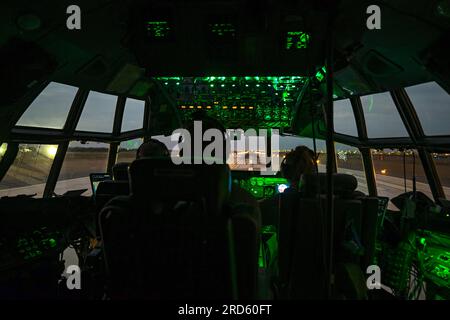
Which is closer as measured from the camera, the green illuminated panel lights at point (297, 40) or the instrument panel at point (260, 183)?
the green illuminated panel lights at point (297, 40)

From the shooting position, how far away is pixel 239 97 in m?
3.17

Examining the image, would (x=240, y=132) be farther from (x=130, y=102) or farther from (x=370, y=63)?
Answer: (x=130, y=102)

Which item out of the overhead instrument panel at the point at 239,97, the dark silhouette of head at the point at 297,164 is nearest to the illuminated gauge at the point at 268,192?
the dark silhouette of head at the point at 297,164

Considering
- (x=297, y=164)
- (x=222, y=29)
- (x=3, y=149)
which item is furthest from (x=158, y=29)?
(x=3, y=149)

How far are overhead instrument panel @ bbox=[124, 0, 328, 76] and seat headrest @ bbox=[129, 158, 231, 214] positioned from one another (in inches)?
56.8

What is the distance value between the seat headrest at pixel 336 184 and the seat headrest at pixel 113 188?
137 cm

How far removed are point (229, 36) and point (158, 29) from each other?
23.2 inches

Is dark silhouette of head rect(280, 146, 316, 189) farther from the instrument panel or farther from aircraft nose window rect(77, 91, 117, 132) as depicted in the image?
aircraft nose window rect(77, 91, 117, 132)

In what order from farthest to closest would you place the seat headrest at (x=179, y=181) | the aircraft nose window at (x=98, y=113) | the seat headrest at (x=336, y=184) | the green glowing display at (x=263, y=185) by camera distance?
1. the aircraft nose window at (x=98, y=113)
2. the green glowing display at (x=263, y=185)
3. the seat headrest at (x=336, y=184)
4. the seat headrest at (x=179, y=181)

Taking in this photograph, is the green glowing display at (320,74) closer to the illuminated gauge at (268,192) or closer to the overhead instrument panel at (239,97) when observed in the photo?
A: the overhead instrument panel at (239,97)

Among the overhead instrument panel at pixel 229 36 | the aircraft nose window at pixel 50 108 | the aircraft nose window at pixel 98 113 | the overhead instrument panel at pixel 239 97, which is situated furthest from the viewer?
the aircraft nose window at pixel 98 113

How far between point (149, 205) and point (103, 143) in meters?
4.40

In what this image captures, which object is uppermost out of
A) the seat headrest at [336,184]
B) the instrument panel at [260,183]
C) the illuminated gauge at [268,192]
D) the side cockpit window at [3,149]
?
the side cockpit window at [3,149]

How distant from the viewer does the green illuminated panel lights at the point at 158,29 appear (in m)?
1.87
